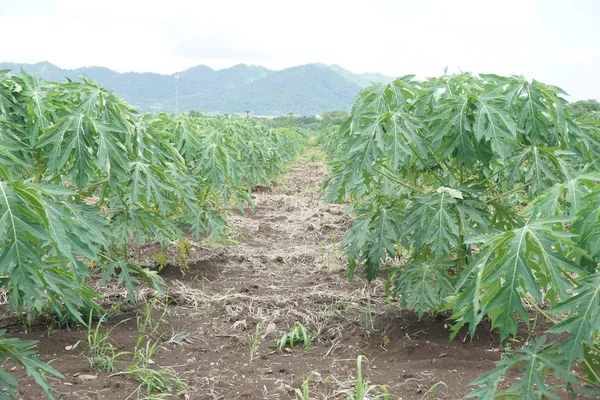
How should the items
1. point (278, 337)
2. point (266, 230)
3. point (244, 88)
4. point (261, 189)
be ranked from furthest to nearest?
point (244, 88) → point (261, 189) → point (266, 230) → point (278, 337)

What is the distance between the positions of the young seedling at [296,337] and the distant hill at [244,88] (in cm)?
10282

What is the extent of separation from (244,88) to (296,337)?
161 m

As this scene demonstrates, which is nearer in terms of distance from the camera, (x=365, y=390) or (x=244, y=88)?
(x=365, y=390)

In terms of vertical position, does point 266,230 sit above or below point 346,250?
below

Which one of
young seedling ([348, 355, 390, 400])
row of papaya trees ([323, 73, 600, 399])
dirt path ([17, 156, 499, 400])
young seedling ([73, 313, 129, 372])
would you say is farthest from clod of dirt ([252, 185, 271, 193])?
A: young seedling ([348, 355, 390, 400])

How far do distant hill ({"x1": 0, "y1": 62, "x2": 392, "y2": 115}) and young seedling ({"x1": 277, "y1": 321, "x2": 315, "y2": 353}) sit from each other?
102820mm

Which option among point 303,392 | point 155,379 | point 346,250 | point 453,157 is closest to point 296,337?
point 346,250

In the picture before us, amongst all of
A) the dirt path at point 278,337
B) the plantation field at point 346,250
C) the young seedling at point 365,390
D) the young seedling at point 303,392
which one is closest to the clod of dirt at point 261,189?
the dirt path at point 278,337

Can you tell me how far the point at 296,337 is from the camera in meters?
3.90

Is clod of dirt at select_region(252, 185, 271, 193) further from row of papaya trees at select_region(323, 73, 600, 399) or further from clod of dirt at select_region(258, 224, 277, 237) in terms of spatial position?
row of papaya trees at select_region(323, 73, 600, 399)

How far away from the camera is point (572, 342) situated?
1.64m

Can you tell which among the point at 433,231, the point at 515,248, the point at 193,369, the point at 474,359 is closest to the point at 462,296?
the point at 515,248

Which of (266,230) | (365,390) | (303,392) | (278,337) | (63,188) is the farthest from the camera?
(266,230)

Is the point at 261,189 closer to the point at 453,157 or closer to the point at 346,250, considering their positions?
the point at 346,250
